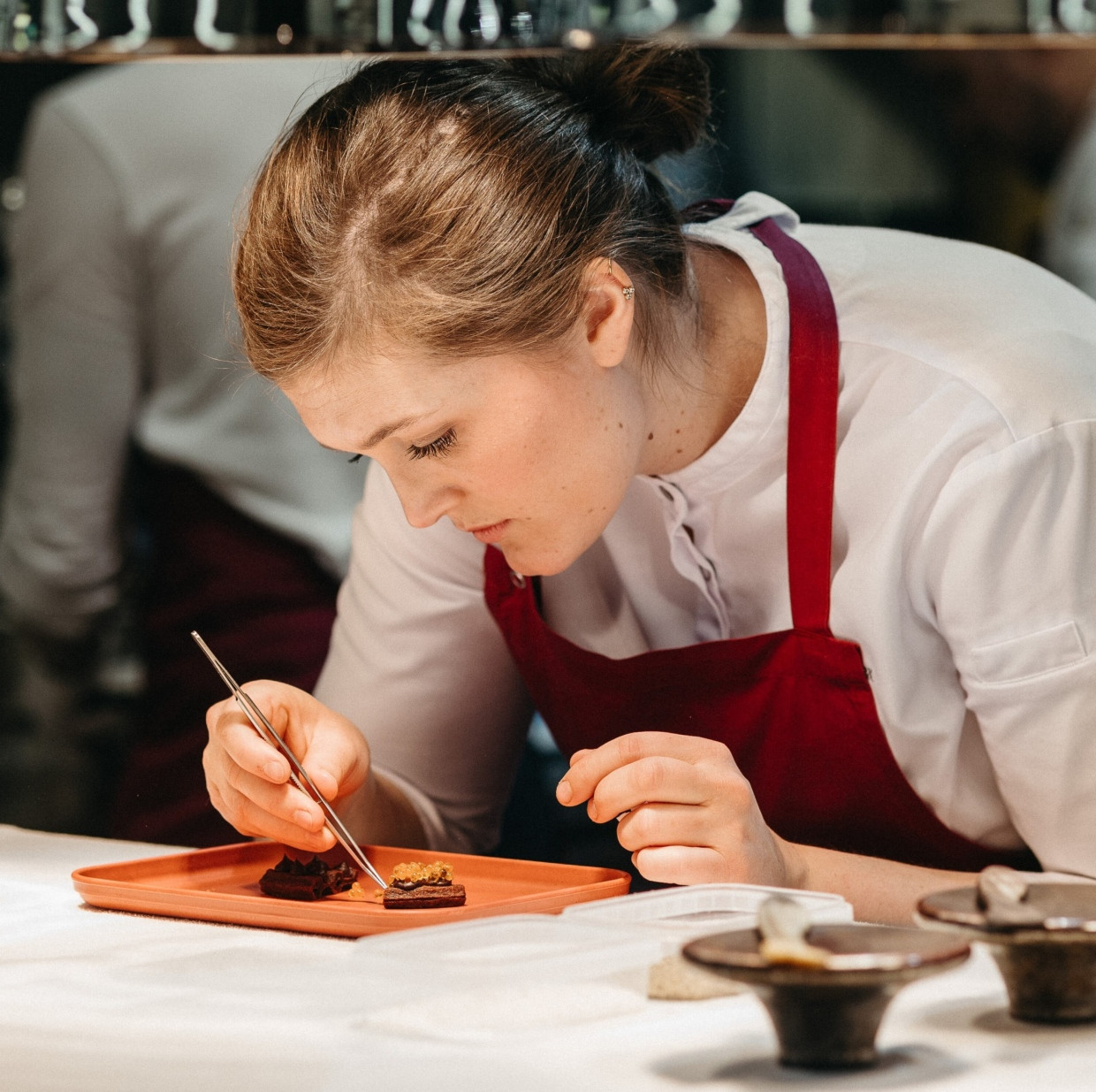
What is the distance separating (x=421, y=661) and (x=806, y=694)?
0.50 meters

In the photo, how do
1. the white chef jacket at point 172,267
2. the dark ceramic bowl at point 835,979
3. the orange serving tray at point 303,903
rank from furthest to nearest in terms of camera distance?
1. the white chef jacket at point 172,267
2. the orange serving tray at point 303,903
3. the dark ceramic bowl at point 835,979

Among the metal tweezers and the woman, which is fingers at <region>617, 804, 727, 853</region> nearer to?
the woman

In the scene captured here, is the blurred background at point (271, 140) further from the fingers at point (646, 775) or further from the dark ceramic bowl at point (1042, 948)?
the dark ceramic bowl at point (1042, 948)

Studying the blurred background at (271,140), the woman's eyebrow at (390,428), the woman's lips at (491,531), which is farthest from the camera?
the blurred background at (271,140)

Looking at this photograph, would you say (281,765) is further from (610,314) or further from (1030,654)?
(1030,654)

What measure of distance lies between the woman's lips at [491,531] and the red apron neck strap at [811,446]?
273 millimetres

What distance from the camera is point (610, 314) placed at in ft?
4.63

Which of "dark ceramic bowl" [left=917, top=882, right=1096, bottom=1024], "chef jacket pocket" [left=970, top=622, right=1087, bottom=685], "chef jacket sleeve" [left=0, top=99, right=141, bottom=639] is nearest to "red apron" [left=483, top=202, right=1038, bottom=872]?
"chef jacket pocket" [left=970, top=622, right=1087, bottom=685]

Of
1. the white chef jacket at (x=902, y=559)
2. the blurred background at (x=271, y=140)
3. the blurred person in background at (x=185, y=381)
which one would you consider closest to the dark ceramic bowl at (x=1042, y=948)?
the white chef jacket at (x=902, y=559)

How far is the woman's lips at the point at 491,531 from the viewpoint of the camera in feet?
4.75

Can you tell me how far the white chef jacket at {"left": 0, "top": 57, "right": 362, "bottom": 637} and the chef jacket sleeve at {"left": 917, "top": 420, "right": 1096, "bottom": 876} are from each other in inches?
51.7

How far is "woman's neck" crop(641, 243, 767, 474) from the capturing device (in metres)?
1.54

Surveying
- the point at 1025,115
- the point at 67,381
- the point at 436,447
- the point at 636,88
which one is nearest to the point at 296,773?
the point at 436,447

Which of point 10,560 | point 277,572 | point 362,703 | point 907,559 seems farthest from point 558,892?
point 10,560
